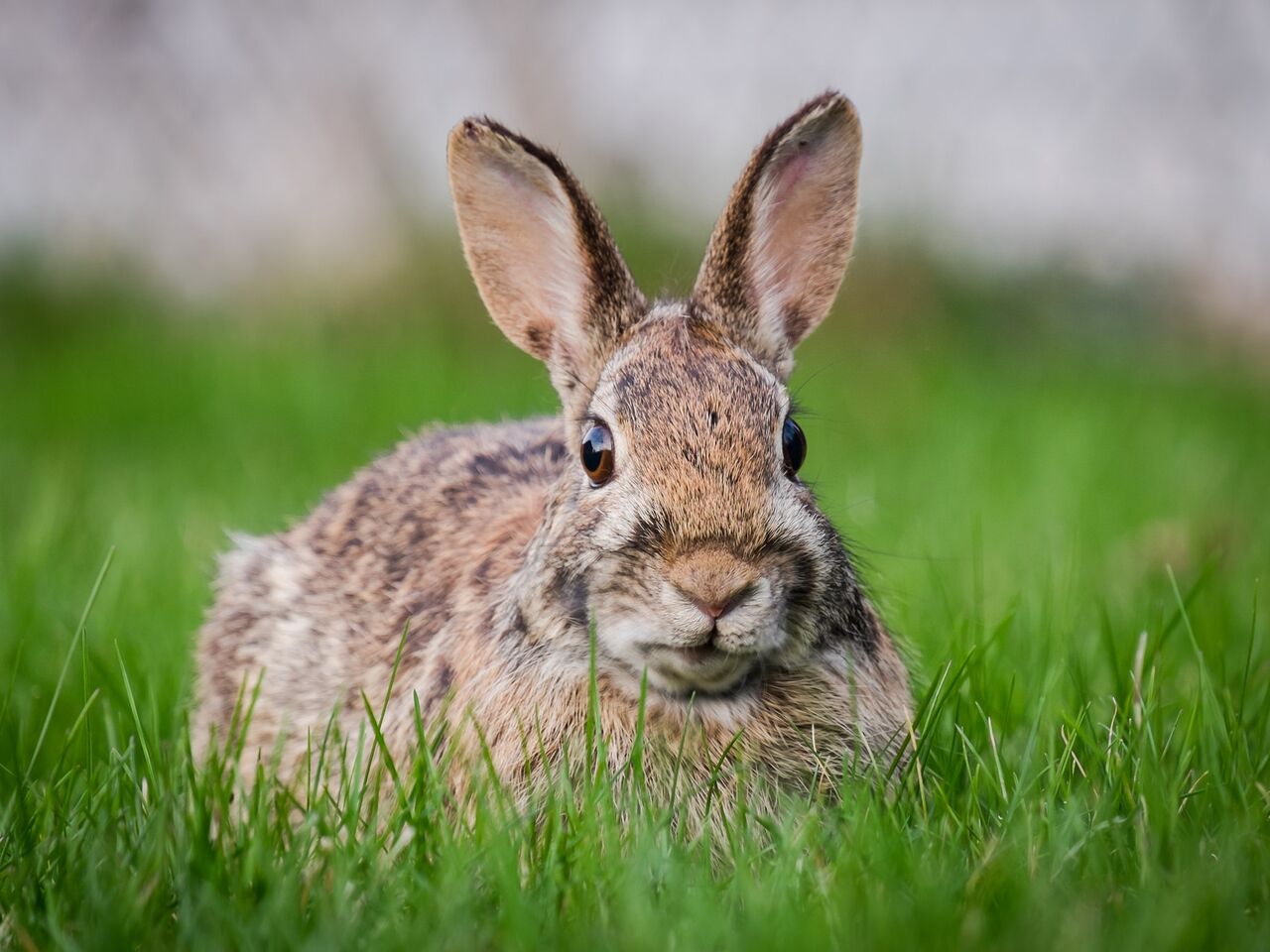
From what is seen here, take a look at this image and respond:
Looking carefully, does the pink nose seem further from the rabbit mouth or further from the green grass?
the green grass

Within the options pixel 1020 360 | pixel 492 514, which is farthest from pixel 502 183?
pixel 1020 360

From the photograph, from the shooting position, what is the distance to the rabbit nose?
224cm

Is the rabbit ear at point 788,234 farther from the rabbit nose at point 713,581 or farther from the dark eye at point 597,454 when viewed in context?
the rabbit nose at point 713,581

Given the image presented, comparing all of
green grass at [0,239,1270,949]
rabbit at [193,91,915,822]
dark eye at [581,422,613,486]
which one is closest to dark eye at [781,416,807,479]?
rabbit at [193,91,915,822]

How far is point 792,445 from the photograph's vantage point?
2674mm

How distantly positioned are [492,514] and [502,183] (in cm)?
80

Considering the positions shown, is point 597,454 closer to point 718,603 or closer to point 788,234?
point 718,603

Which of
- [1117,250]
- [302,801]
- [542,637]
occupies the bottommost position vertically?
[302,801]

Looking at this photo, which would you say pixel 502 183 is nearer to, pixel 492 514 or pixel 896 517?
pixel 492 514

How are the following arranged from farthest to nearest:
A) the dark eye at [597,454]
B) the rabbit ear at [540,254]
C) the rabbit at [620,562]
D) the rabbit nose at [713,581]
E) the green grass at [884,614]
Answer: the rabbit ear at [540,254] < the dark eye at [597,454] < the rabbit at [620,562] < the rabbit nose at [713,581] < the green grass at [884,614]

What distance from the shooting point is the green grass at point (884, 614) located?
199cm

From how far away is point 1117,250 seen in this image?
8508mm

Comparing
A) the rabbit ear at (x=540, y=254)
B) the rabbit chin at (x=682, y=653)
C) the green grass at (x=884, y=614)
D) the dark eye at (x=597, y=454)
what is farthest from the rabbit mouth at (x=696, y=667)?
the rabbit ear at (x=540, y=254)

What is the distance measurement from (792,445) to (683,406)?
262 mm
